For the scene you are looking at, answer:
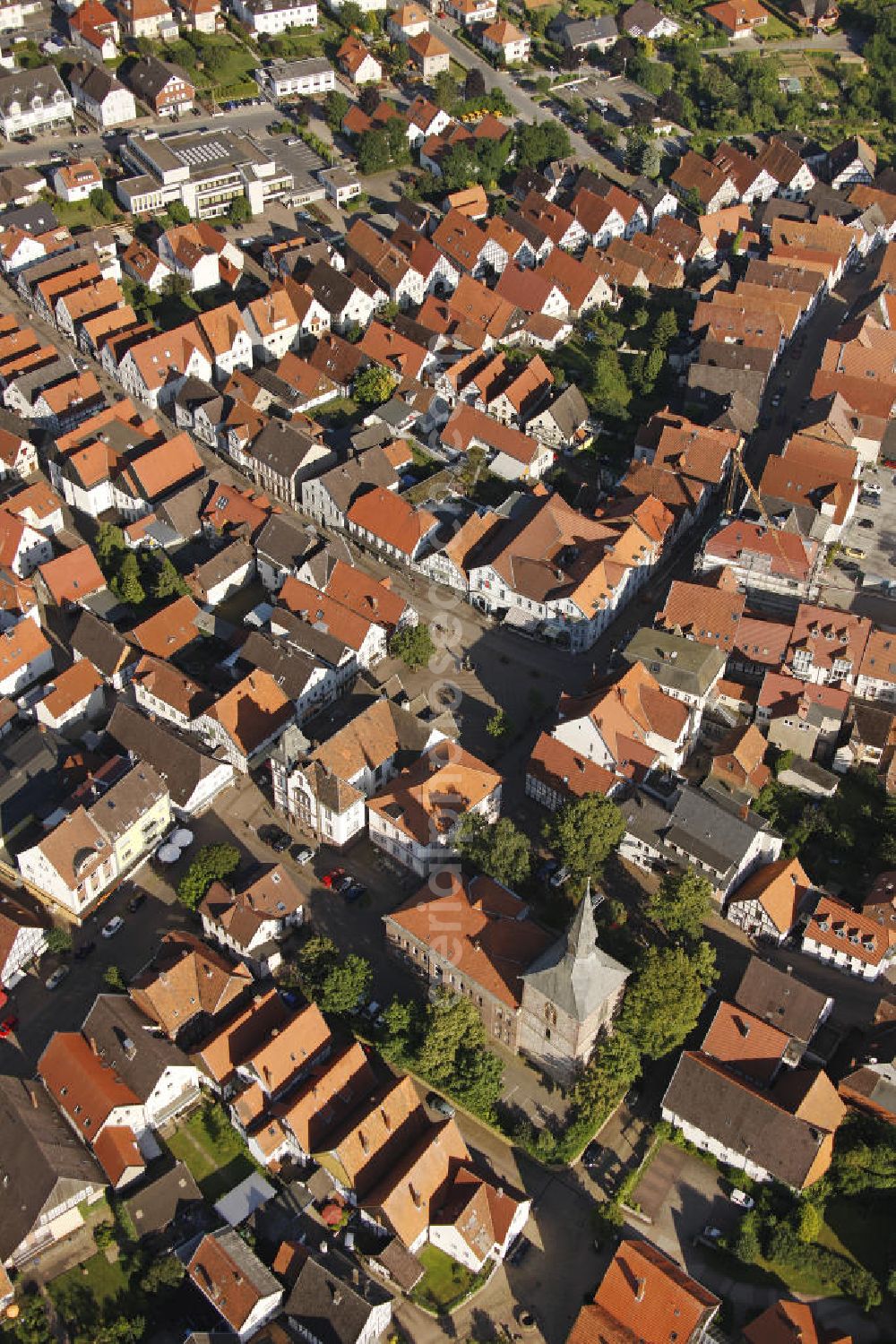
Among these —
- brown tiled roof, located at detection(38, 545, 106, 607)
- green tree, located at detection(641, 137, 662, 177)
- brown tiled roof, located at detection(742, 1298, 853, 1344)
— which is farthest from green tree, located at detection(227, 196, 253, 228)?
brown tiled roof, located at detection(742, 1298, 853, 1344)

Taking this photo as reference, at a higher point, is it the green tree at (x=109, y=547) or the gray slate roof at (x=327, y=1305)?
the green tree at (x=109, y=547)

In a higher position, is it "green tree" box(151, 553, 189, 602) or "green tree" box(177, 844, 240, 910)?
"green tree" box(151, 553, 189, 602)

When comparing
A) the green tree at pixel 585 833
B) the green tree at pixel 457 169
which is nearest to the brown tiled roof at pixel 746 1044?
the green tree at pixel 585 833

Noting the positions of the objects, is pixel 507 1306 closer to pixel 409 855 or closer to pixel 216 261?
pixel 409 855

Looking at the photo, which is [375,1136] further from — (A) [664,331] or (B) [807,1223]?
(A) [664,331]

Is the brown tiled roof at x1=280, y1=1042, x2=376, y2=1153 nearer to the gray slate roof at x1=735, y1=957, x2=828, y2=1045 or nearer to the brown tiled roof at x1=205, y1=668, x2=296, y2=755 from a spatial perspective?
the gray slate roof at x1=735, y1=957, x2=828, y2=1045

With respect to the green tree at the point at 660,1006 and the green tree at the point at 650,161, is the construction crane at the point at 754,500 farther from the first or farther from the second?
the green tree at the point at 650,161
